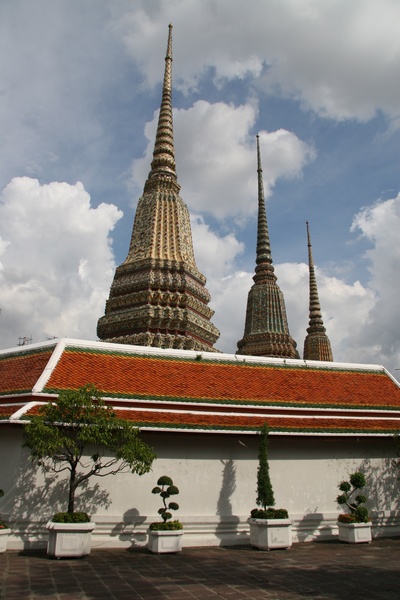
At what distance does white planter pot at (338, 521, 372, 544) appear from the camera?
1305cm

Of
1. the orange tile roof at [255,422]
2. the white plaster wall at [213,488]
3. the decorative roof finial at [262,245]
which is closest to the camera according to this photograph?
the white plaster wall at [213,488]

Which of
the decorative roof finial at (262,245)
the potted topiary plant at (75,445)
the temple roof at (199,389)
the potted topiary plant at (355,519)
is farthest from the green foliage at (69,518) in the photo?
the decorative roof finial at (262,245)

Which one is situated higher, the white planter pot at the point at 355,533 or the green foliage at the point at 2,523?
the green foliage at the point at 2,523

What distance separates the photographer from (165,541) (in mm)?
11258

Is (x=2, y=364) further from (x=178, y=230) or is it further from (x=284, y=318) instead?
(x=284, y=318)

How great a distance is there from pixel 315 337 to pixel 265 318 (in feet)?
32.0

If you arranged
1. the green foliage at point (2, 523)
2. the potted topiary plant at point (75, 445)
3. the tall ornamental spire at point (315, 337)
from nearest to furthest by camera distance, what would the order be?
the potted topiary plant at point (75, 445), the green foliage at point (2, 523), the tall ornamental spire at point (315, 337)

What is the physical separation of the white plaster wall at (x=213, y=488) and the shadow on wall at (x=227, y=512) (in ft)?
0.08

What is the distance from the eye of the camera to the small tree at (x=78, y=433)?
10.6m

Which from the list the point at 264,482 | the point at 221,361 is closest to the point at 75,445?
the point at 264,482

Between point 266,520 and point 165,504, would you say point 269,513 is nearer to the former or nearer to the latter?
point 266,520

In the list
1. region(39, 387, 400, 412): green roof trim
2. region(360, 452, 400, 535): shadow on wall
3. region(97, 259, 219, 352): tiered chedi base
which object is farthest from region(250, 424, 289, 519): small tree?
region(97, 259, 219, 352): tiered chedi base

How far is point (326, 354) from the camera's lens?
39531 millimetres

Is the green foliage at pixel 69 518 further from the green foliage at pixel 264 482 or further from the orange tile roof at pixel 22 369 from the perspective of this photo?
the green foliage at pixel 264 482
